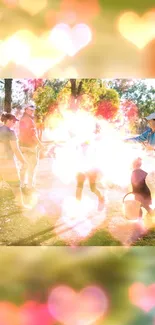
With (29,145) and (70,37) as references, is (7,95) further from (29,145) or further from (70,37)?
(70,37)

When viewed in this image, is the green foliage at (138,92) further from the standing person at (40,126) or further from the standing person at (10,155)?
the standing person at (10,155)

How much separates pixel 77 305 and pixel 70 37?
108 inches

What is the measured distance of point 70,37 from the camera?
4.55m

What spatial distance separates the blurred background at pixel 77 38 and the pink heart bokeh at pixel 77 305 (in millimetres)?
2377

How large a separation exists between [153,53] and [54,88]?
1.38 metres

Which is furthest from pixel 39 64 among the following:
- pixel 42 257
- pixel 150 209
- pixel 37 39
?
pixel 42 257

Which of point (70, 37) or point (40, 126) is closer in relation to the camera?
point (70, 37)

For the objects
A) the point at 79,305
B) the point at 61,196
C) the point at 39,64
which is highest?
the point at 39,64

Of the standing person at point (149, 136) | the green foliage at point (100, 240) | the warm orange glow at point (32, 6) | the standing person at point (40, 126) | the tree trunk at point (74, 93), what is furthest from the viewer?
the tree trunk at point (74, 93)

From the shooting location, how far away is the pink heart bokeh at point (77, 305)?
2.33 m

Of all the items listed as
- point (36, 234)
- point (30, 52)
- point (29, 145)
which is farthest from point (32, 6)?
point (36, 234)

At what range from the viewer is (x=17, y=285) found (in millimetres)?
2795

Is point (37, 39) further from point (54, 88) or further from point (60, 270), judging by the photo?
point (60, 270)

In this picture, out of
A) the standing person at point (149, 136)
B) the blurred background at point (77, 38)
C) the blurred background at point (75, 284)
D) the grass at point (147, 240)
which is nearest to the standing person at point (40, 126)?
the blurred background at point (77, 38)
